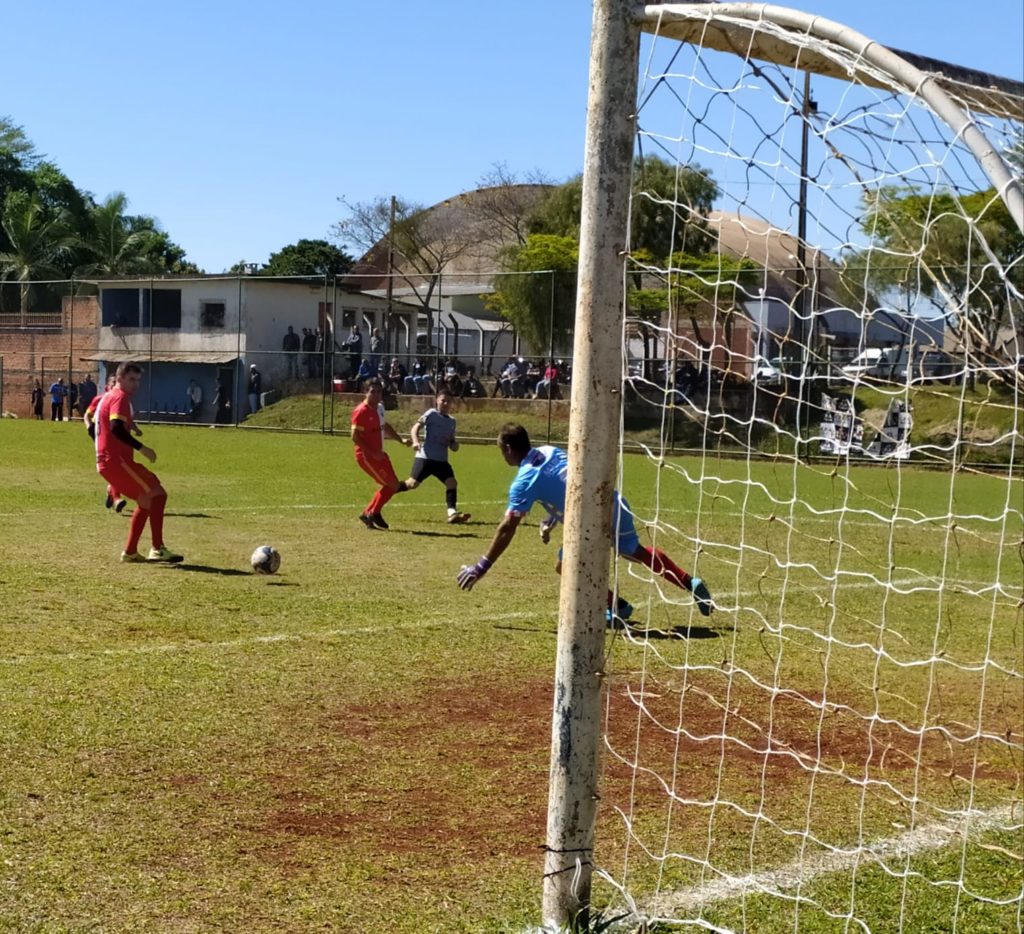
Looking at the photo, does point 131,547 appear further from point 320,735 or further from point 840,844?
point 840,844

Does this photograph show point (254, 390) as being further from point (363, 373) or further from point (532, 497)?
point (532, 497)

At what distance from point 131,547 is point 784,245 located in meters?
9.10

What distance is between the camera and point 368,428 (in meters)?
16.7

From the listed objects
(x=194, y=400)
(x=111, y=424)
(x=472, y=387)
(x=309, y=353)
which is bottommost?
(x=194, y=400)

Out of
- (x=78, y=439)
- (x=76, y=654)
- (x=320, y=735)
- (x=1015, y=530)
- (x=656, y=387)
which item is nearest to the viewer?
(x=656, y=387)

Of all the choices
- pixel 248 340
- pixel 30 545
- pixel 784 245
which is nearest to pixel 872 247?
pixel 784 245

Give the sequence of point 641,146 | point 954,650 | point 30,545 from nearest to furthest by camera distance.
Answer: point 641,146
point 954,650
point 30,545

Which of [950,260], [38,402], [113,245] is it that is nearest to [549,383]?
[38,402]

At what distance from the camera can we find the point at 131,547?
12.6m

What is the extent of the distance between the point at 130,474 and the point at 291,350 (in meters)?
35.5

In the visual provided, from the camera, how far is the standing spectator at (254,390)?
46.2m

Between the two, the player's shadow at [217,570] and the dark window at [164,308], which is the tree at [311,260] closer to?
the dark window at [164,308]

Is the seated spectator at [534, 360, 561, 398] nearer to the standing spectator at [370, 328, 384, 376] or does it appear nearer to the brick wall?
the standing spectator at [370, 328, 384, 376]

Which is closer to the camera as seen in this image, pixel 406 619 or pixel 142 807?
pixel 142 807
